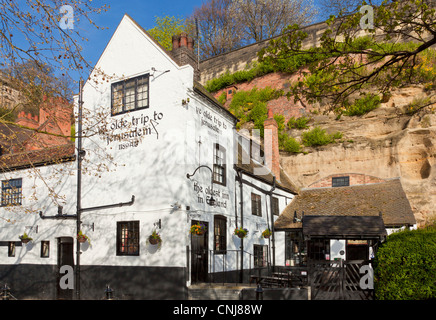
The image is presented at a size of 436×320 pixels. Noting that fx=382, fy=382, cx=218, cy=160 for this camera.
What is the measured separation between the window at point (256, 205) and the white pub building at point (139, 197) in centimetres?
81

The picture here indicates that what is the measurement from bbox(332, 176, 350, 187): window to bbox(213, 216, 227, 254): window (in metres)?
11.2

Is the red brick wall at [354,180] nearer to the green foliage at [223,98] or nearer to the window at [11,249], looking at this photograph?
the green foliage at [223,98]

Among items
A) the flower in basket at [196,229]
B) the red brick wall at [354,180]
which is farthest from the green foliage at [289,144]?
the flower in basket at [196,229]

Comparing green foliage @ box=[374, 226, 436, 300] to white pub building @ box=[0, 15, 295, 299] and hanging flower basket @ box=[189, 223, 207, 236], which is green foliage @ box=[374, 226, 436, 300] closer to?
hanging flower basket @ box=[189, 223, 207, 236]

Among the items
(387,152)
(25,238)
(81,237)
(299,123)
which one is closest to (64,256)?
(81,237)

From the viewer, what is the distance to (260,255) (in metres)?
19.9

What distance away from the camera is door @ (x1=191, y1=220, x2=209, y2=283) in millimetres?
14609

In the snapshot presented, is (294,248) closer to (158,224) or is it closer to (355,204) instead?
(355,204)

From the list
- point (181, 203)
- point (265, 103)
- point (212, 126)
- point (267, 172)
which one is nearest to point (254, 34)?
point (265, 103)

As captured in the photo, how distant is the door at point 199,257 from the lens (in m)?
14.6

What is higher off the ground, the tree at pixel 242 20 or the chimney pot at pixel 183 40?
the tree at pixel 242 20

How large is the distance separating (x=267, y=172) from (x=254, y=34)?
27798 mm

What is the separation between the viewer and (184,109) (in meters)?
15.1

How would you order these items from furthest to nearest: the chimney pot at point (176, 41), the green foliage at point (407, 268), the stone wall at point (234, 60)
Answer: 1. the stone wall at point (234, 60)
2. the chimney pot at point (176, 41)
3. the green foliage at point (407, 268)
